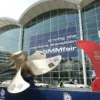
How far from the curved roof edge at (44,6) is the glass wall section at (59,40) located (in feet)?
2.43

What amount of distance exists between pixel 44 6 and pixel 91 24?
30.9 feet

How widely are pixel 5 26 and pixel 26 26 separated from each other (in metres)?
→ 6.73

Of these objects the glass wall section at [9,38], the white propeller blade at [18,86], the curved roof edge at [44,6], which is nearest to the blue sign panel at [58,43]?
the curved roof edge at [44,6]

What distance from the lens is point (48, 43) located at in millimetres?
28500

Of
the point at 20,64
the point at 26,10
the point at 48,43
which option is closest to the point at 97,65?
the point at 20,64

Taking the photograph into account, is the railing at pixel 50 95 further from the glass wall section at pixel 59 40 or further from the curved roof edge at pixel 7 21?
the curved roof edge at pixel 7 21

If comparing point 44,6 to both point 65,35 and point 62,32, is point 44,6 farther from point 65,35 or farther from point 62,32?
point 65,35

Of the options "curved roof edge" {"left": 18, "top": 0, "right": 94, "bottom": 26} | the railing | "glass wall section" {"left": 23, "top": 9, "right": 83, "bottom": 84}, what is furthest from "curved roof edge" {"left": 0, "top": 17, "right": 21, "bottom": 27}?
the railing

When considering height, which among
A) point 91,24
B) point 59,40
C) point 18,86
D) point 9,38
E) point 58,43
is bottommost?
point 18,86

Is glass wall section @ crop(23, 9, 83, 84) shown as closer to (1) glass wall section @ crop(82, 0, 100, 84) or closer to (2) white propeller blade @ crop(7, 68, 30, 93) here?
(1) glass wall section @ crop(82, 0, 100, 84)

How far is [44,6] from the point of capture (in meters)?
30.3

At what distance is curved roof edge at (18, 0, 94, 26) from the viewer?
26678 millimetres

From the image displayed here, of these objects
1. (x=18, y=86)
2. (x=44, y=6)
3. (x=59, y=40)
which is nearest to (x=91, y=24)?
(x=59, y=40)

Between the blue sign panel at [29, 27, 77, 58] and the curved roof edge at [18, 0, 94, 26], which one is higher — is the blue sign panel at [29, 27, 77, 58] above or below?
below
